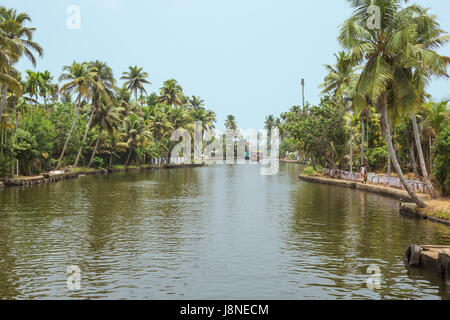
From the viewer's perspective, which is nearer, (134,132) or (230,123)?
(134,132)

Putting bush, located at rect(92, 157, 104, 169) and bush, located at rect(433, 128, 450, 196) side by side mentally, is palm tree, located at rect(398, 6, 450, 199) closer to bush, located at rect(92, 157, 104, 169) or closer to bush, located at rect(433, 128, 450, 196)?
bush, located at rect(433, 128, 450, 196)

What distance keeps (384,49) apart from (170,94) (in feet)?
300

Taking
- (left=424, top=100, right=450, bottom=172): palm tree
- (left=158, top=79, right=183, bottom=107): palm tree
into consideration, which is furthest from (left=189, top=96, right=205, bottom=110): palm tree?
(left=424, top=100, right=450, bottom=172): palm tree

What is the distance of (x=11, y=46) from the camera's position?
35.9 metres

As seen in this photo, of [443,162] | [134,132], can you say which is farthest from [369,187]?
[134,132]

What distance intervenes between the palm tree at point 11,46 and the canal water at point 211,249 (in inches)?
404

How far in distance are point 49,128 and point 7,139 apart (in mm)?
6342

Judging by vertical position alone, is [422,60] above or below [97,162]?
above

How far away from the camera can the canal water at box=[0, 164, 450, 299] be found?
1256cm

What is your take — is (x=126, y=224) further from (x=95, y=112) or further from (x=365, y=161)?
(x=95, y=112)

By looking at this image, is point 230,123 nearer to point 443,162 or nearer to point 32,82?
point 32,82

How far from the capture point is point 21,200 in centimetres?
3278

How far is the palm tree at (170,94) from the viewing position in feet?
365
